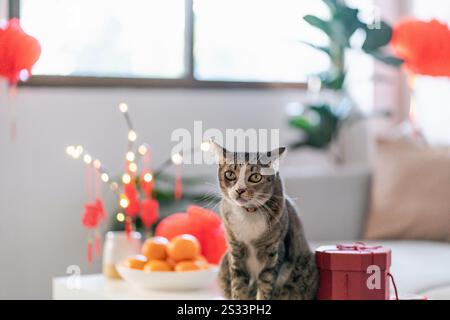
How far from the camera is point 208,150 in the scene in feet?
4.18

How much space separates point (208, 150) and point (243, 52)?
168 centimetres

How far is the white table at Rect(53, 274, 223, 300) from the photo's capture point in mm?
1833

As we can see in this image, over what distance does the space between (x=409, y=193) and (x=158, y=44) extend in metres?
0.97

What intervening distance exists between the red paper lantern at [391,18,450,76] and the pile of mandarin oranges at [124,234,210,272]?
665mm

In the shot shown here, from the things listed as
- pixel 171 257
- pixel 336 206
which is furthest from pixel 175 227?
pixel 336 206

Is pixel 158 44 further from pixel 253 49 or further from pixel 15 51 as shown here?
pixel 15 51

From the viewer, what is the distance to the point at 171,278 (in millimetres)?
1858

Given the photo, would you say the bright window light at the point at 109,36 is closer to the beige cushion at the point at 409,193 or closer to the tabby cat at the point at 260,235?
the beige cushion at the point at 409,193

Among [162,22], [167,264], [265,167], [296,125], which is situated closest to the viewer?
[265,167]

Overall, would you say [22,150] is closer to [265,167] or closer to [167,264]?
[167,264]

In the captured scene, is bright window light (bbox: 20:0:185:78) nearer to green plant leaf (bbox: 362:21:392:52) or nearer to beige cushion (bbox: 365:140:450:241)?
green plant leaf (bbox: 362:21:392:52)

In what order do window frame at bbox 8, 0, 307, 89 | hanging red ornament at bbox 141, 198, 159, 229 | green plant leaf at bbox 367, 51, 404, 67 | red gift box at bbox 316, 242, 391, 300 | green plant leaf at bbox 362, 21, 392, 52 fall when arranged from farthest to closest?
green plant leaf at bbox 367, 51, 404, 67 → window frame at bbox 8, 0, 307, 89 → green plant leaf at bbox 362, 21, 392, 52 → hanging red ornament at bbox 141, 198, 159, 229 → red gift box at bbox 316, 242, 391, 300

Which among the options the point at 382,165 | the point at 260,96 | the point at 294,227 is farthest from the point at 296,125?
the point at 294,227

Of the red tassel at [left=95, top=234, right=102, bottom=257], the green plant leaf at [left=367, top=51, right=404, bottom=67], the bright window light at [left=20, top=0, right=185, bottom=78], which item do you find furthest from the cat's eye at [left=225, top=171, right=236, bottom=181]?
the green plant leaf at [left=367, top=51, right=404, bottom=67]
